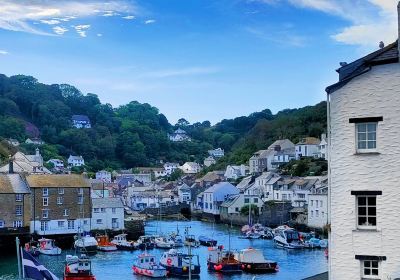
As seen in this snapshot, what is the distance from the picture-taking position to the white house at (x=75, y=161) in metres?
163

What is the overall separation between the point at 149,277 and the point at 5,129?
13392cm

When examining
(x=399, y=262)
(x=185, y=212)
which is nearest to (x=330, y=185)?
(x=399, y=262)

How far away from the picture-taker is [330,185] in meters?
16.7

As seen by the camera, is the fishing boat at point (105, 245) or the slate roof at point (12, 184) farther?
the slate roof at point (12, 184)

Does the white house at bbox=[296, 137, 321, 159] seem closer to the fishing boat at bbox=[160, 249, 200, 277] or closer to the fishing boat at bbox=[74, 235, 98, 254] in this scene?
the fishing boat at bbox=[74, 235, 98, 254]

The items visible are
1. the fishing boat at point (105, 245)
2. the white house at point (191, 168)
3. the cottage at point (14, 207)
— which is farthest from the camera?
the white house at point (191, 168)

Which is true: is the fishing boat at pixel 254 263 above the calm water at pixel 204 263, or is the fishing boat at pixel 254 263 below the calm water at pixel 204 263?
above

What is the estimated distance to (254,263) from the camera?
46656 millimetres

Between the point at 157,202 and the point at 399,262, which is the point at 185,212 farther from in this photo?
the point at 399,262

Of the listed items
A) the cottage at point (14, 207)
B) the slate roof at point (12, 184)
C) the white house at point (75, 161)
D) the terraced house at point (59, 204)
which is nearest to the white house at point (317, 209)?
the terraced house at point (59, 204)

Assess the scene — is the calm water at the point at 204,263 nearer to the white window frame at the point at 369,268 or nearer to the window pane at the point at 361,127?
the white window frame at the point at 369,268

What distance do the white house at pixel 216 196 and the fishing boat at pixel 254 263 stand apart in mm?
54613

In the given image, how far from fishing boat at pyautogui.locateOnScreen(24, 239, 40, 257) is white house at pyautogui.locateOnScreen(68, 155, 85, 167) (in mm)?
101681

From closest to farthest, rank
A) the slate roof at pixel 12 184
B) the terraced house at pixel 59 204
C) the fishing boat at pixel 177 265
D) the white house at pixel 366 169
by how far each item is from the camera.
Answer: the white house at pixel 366 169
the fishing boat at pixel 177 265
the slate roof at pixel 12 184
the terraced house at pixel 59 204
